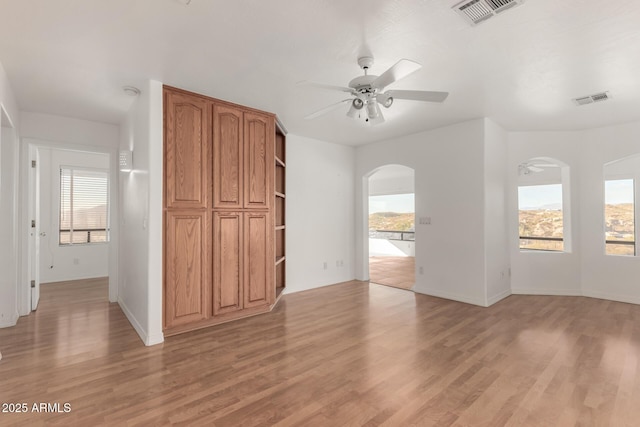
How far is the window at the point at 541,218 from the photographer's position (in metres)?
5.98

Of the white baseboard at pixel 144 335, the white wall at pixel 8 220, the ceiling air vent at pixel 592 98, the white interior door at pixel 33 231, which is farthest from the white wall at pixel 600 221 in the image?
the white interior door at pixel 33 231

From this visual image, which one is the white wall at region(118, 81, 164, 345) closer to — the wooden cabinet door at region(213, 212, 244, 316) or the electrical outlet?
the wooden cabinet door at region(213, 212, 244, 316)

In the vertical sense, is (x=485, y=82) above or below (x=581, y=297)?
above

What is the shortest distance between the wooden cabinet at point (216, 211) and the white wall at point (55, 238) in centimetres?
362

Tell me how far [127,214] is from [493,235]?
206 inches

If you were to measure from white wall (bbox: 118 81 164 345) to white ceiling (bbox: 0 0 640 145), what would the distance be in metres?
0.30

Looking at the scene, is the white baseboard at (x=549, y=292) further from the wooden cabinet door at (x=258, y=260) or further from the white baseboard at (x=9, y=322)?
the white baseboard at (x=9, y=322)

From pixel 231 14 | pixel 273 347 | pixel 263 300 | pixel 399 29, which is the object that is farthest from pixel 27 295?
pixel 399 29

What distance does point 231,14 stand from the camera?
2.12 m

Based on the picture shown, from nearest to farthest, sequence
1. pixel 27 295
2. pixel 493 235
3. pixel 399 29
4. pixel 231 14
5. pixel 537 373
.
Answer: pixel 231 14 → pixel 399 29 → pixel 537 373 → pixel 27 295 → pixel 493 235

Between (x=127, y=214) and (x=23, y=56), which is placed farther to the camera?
(x=127, y=214)

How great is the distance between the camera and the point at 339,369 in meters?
2.60

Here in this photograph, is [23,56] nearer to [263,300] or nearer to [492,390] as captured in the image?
[263,300]

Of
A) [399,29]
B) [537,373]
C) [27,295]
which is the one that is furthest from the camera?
[27,295]
